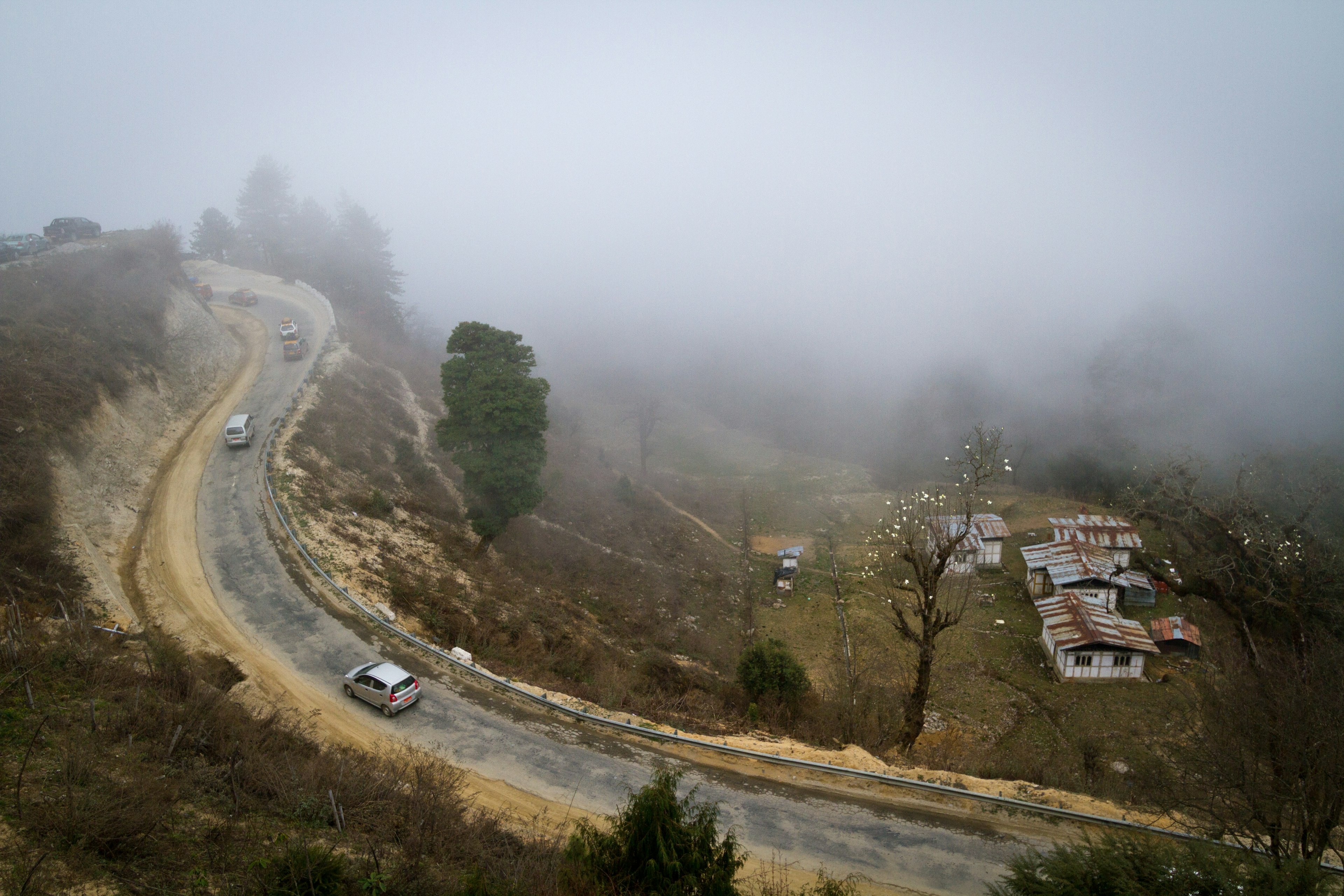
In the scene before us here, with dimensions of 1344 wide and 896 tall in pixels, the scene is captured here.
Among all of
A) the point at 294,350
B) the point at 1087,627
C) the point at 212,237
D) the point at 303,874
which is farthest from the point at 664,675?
the point at 212,237

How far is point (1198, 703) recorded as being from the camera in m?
23.1

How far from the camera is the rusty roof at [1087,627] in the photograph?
34.2 metres

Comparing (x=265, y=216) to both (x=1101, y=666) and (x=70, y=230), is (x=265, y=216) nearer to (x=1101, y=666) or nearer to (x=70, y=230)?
(x=70, y=230)

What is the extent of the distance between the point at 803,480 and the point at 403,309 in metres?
64.4

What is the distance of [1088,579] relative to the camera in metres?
41.5

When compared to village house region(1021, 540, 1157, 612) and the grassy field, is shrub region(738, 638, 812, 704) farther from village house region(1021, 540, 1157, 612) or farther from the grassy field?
village house region(1021, 540, 1157, 612)

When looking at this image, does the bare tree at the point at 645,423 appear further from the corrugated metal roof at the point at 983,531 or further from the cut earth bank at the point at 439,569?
the corrugated metal roof at the point at 983,531

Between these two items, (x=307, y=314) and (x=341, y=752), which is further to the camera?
(x=307, y=314)

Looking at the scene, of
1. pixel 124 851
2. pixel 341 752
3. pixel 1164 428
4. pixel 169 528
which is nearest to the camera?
pixel 124 851

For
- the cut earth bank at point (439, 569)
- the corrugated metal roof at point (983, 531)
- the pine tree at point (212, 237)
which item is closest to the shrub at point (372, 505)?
the cut earth bank at point (439, 569)

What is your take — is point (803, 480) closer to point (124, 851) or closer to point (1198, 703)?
point (1198, 703)

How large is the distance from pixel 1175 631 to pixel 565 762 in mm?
36844

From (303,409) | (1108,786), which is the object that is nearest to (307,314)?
(303,409)

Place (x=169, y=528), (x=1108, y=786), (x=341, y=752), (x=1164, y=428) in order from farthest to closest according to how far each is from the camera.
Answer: (x=1164, y=428) < (x=169, y=528) < (x=1108, y=786) < (x=341, y=752)
